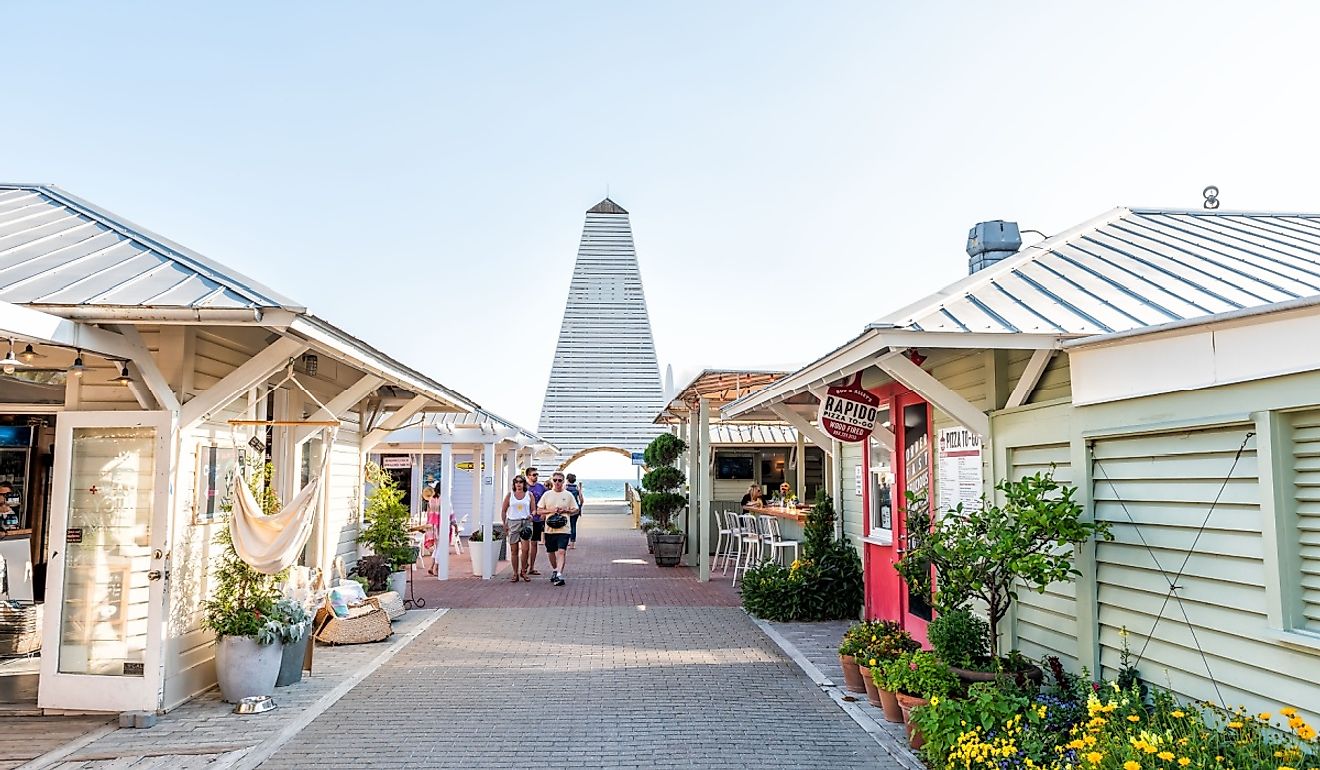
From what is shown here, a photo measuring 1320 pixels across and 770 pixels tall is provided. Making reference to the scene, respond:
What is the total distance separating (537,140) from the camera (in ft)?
42.5

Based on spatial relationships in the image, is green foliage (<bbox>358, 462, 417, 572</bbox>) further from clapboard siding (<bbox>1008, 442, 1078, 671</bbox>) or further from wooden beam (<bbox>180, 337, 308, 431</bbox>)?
clapboard siding (<bbox>1008, 442, 1078, 671</bbox>)

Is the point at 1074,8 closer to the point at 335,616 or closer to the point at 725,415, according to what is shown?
the point at 725,415

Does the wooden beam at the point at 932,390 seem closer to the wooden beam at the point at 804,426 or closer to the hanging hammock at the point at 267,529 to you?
the hanging hammock at the point at 267,529

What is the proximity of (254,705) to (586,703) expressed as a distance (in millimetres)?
2265

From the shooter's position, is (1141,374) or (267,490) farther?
(267,490)

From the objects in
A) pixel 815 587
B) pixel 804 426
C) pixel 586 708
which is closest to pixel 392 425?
pixel 804 426

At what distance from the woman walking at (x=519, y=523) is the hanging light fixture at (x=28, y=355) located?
7252 mm

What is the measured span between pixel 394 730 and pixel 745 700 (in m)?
2.45

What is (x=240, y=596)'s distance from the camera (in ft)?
19.6

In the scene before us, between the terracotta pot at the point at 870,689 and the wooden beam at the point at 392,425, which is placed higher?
the wooden beam at the point at 392,425

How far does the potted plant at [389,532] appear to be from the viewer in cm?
1004

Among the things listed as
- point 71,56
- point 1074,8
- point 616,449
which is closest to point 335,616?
point 71,56

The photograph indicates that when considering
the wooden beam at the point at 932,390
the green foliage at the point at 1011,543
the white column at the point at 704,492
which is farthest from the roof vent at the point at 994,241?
the white column at the point at 704,492

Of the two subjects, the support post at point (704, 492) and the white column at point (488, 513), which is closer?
the support post at point (704, 492)
